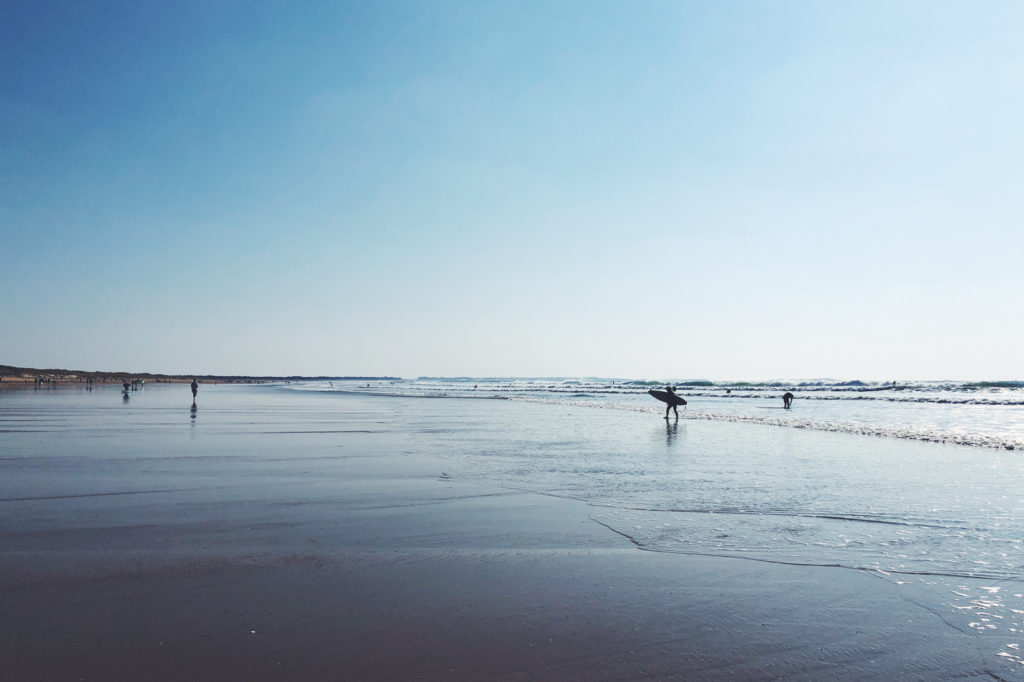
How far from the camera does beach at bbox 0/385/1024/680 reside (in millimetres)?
4309

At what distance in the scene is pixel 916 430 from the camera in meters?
24.4

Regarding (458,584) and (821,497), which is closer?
(458,584)

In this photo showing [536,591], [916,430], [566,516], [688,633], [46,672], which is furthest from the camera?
[916,430]

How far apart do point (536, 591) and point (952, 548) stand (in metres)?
5.50

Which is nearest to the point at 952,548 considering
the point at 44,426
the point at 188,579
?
the point at 188,579

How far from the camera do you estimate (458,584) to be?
5906 millimetres

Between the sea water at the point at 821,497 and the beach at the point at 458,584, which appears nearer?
the beach at the point at 458,584

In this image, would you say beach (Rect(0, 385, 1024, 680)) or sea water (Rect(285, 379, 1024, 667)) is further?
sea water (Rect(285, 379, 1024, 667))

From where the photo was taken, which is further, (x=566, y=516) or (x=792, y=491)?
(x=792, y=491)

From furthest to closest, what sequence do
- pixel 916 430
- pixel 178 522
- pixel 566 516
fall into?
pixel 916 430
pixel 566 516
pixel 178 522

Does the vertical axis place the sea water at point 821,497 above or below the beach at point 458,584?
below

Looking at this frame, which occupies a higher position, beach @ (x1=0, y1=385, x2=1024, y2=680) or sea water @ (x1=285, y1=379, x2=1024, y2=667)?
beach @ (x1=0, y1=385, x2=1024, y2=680)

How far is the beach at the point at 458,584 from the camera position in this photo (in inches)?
170

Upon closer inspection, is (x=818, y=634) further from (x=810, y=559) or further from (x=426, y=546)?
(x=426, y=546)
